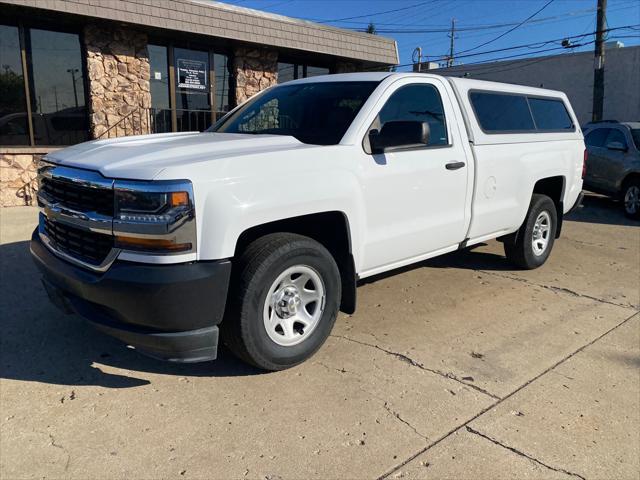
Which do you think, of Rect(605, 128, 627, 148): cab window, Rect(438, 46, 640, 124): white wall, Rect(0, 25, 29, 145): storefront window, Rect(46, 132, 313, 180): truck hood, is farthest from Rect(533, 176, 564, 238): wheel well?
Rect(438, 46, 640, 124): white wall

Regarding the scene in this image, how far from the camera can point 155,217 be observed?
2.77m

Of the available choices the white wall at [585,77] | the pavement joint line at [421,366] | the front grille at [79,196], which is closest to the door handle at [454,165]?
the pavement joint line at [421,366]

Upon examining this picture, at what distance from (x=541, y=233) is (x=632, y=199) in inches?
202

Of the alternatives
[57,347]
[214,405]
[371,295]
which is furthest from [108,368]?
[371,295]

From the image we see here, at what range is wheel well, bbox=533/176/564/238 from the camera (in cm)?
619

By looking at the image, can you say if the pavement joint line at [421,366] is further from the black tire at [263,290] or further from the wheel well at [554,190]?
the wheel well at [554,190]

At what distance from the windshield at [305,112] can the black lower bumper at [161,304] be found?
1.39 metres

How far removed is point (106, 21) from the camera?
958 centimetres

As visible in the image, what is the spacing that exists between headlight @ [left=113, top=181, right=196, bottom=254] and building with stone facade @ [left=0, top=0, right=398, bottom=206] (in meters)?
7.15

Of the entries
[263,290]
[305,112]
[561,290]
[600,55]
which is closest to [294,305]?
[263,290]

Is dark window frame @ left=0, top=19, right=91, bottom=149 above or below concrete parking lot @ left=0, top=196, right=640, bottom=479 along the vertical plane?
above

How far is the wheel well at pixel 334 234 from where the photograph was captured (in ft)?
11.8

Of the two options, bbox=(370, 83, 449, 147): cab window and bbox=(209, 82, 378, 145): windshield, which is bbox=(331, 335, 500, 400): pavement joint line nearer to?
bbox=(209, 82, 378, 145): windshield

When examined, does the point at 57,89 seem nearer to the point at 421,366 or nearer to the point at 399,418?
the point at 421,366
